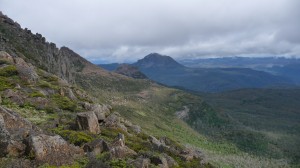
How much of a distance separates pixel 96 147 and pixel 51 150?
19.2 ft

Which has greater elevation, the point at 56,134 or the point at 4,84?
the point at 4,84

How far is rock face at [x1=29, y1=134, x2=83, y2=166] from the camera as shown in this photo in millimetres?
25500

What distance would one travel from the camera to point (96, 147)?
31766 millimetres

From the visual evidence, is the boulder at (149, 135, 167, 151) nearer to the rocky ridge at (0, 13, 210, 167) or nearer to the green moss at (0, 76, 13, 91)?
the rocky ridge at (0, 13, 210, 167)

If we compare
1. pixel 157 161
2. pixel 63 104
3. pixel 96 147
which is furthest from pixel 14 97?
pixel 157 161

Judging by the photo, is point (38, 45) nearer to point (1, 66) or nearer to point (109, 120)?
point (1, 66)

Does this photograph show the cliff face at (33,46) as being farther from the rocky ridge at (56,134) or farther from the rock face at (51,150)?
the rock face at (51,150)

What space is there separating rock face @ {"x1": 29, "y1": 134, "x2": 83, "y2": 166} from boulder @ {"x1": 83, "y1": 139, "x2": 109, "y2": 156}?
293cm

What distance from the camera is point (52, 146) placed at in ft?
88.0

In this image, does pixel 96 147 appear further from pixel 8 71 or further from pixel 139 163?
pixel 8 71

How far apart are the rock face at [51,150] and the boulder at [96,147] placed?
2.93 meters

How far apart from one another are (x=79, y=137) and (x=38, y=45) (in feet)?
490

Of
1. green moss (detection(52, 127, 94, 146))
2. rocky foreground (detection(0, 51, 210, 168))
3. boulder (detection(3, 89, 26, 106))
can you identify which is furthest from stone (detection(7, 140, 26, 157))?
boulder (detection(3, 89, 26, 106))

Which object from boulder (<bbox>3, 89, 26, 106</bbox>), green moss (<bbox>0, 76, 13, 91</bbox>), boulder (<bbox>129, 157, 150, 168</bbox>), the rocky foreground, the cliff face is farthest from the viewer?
the cliff face
